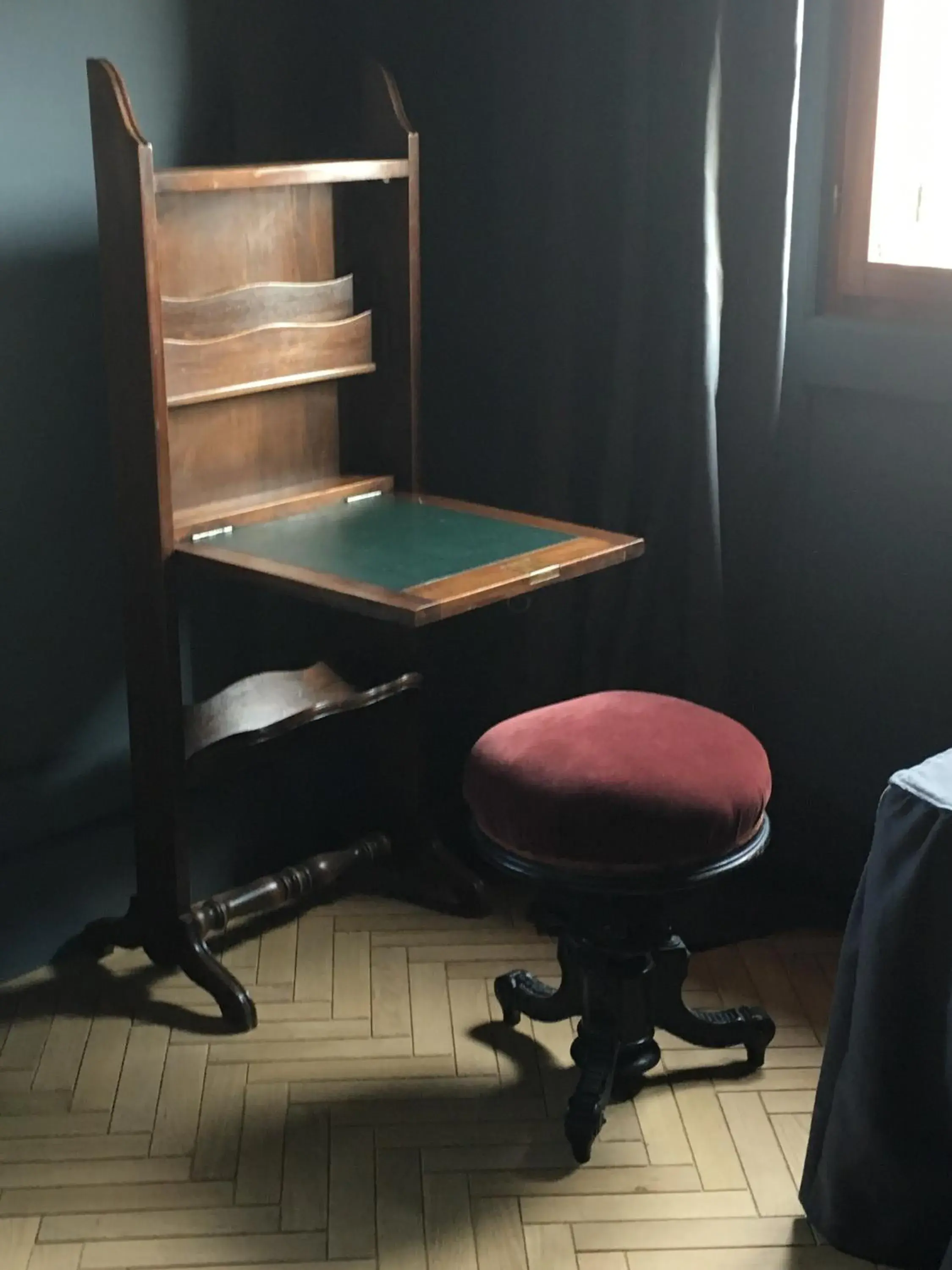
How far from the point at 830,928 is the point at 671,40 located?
152 cm

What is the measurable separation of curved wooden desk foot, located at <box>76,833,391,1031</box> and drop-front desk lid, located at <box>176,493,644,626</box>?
0.61m

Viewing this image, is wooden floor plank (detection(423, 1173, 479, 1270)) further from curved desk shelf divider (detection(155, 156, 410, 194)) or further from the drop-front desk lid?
curved desk shelf divider (detection(155, 156, 410, 194))

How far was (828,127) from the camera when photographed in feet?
7.97

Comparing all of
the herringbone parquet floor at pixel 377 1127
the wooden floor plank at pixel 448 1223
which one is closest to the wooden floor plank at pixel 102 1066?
the herringbone parquet floor at pixel 377 1127

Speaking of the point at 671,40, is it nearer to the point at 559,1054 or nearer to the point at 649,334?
the point at 649,334

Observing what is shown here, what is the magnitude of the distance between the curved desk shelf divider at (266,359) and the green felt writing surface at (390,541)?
0.21 metres

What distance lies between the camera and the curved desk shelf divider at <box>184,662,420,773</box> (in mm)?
2375

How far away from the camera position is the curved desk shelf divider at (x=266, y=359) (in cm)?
223

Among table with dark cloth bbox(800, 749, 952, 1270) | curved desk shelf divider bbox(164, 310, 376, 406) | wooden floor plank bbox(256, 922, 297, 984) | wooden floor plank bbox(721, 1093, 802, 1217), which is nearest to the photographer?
table with dark cloth bbox(800, 749, 952, 1270)

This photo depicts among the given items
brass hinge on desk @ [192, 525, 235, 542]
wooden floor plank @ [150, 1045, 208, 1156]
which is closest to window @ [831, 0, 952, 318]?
brass hinge on desk @ [192, 525, 235, 542]

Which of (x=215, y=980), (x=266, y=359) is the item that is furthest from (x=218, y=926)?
(x=266, y=359)

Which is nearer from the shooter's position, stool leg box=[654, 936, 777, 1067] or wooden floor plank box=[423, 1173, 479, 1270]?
wooden floor plank box=[423, 1173, 479, 1270]

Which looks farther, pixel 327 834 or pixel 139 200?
pixel 327 834

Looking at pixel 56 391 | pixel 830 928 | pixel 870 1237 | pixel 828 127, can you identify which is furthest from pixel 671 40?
pixel 870 1237
